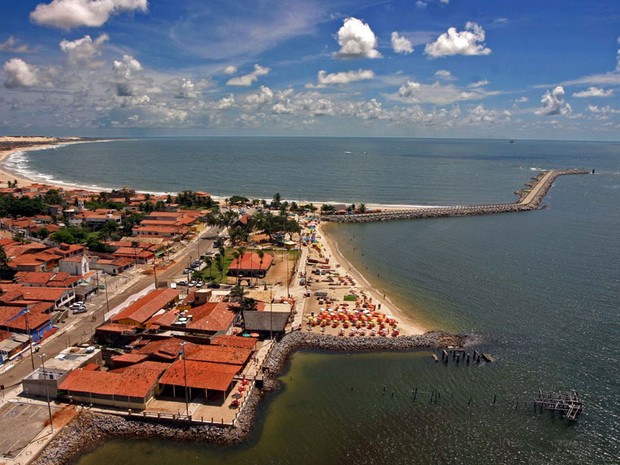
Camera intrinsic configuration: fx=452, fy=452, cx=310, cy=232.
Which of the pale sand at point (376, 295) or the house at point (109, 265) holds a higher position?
the house at point (109, 265)

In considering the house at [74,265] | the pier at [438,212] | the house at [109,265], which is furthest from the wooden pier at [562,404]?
the pier at [438,212]

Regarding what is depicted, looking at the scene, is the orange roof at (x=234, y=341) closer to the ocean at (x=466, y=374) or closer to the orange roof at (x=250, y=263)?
the ocean at (x=466, y=374)

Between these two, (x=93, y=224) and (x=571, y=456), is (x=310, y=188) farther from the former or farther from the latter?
(x=571, y=456)

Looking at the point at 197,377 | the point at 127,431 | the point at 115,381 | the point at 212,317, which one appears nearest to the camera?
the point at 127,431

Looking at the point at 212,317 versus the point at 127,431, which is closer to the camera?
the point at 127,431

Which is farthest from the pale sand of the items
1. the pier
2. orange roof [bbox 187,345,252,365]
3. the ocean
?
the pier

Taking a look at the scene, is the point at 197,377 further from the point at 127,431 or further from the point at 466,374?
the point at 466,374

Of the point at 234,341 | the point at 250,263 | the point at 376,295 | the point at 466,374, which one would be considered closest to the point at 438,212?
the point at 376,295
